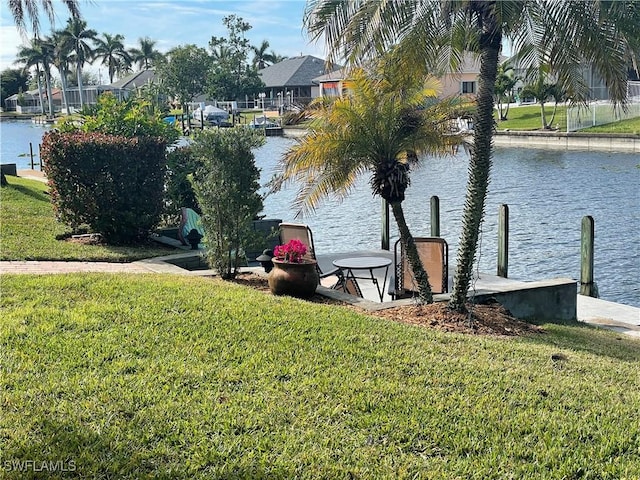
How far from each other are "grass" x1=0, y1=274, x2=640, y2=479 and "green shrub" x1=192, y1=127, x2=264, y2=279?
254cm

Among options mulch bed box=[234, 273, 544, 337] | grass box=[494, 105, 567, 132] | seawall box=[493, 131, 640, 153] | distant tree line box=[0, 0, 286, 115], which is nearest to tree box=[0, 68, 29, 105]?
distant tree line box=[0, 0, 286, 115]

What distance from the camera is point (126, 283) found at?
26.1 feet

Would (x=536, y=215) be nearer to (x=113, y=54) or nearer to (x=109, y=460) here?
(x=109, y=460)

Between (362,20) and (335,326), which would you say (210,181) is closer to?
(362,20)

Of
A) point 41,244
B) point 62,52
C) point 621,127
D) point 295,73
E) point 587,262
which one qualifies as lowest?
point 587,262

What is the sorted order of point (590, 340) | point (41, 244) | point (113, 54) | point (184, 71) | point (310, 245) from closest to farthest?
1. point (590, 340)
2. point (310, 245)
3. point (41, 244)
4. point (184, 71)
5. point (113, 54)

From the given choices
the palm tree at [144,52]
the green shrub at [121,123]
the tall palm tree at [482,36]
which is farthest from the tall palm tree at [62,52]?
the tall palm tree at [482,36]

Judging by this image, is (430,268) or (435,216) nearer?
(430,268)

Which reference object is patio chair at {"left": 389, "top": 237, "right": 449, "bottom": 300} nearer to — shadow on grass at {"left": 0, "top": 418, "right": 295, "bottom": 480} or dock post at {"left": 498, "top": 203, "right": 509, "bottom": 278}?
dock post at {"left": 498, "top": 203, "right": 509, "bottom": 278}

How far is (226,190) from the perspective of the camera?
9516 millimetres

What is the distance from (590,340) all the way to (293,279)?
3596 mm

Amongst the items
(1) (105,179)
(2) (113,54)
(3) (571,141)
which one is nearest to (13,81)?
(2) (113,54)

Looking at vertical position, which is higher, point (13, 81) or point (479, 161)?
point (13, 81)

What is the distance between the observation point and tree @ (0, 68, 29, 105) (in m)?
111
